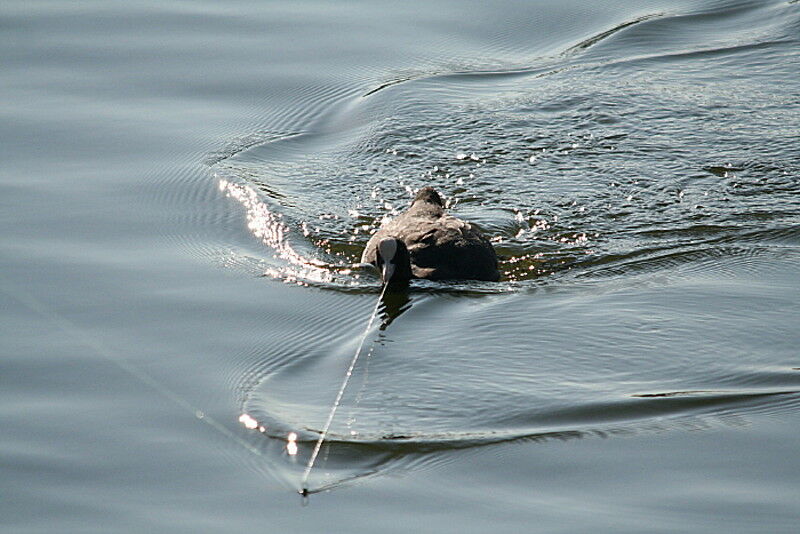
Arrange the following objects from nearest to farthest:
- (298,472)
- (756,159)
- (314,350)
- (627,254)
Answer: (298,472) → (314,350) → (627,254) → (756,159)

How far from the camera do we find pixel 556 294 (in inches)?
324

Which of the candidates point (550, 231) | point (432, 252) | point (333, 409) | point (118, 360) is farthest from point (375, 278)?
point (333, 409)

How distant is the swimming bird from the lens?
827cm

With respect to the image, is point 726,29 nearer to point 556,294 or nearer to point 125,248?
point 556,294

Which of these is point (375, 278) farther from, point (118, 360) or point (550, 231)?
point (118, 360)

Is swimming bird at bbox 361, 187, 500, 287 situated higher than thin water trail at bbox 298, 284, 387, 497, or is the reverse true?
swimming bird at bbox 361, 187, 500, 287

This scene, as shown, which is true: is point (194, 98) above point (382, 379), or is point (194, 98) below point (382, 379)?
above

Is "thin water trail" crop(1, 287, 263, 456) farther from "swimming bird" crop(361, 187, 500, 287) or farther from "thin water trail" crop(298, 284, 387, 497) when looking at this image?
"swimming bird" crop(361, 187, 500, 287)

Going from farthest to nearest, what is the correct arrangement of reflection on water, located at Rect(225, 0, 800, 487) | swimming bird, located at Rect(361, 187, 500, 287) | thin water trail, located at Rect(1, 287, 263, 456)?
swimming bird, located at Rect(361, 187, 500, 287) → reflection on water, located at Rect(225, 0, 800, 487) → thin water trail, located at Rect(1, 287, 263, 456)

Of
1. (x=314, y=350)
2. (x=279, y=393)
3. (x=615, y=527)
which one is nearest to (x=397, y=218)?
(x=314, y=350)

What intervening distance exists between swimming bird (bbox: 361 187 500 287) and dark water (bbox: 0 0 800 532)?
0.63 feet

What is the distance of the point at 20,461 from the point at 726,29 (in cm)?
1041

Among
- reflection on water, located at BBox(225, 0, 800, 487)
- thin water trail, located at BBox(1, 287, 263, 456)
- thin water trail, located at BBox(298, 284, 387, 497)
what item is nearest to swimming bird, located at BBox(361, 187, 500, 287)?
reflection on water, located at BBox(225, 0, 800, 487)

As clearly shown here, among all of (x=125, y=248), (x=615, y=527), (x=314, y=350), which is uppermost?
(x=125, y=248)
